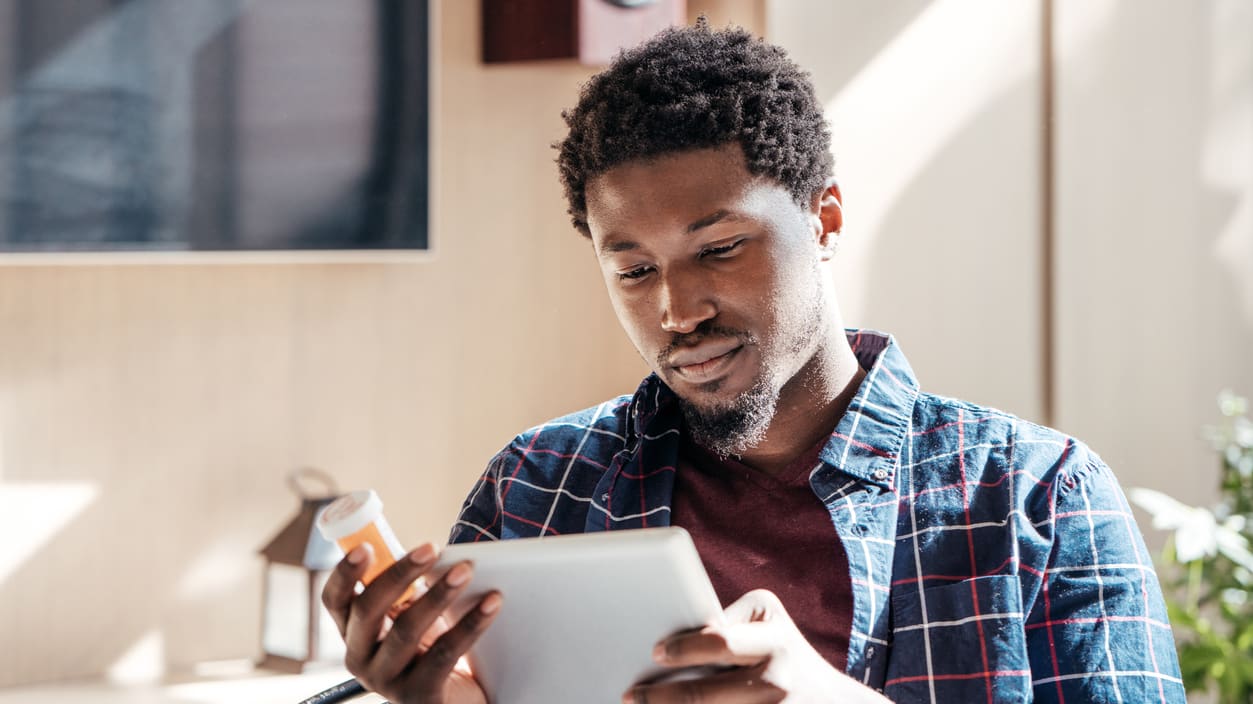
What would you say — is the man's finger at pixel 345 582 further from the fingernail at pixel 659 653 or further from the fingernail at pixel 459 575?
the fingernail at pixel 659 653

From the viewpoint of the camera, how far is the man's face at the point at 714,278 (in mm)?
1126

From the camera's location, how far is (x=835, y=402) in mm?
1236

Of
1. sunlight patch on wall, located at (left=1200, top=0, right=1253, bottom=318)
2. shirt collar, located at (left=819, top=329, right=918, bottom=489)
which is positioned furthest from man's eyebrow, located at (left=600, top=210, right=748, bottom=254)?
sunlight patch on wall, located at (left=1200, top=0, right=1253, bottom=318)

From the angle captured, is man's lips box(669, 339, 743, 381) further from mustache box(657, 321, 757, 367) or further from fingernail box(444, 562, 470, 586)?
fingernail box(444, 562, 470, 586)

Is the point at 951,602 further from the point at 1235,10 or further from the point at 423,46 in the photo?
the point at 1235,10

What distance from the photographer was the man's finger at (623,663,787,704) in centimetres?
81

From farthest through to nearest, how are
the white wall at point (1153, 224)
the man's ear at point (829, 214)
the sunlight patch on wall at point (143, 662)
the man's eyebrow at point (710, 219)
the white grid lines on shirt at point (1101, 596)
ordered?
the white wall at point (1153, 224) < the sunlight patch on wall at point (143, 662) < the man's ear at point (829, 214) < the man's eyebrow at point (710, 219) < the white grid lines on shirt at point (1101, 596)

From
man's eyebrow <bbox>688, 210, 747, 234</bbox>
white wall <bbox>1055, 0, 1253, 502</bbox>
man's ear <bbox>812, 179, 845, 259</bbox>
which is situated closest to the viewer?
man's eyebrow <bbox>688, 210, 747, 234</bbox>

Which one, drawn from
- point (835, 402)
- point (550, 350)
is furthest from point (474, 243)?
point (835, 402)

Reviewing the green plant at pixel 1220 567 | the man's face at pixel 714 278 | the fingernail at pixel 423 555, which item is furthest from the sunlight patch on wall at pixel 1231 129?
the fingernail at pixel 423 555

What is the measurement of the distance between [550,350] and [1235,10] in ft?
4.26

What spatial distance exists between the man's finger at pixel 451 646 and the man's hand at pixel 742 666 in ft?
0.35

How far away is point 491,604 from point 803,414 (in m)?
0.47

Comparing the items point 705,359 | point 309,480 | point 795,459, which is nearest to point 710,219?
point 705,359
